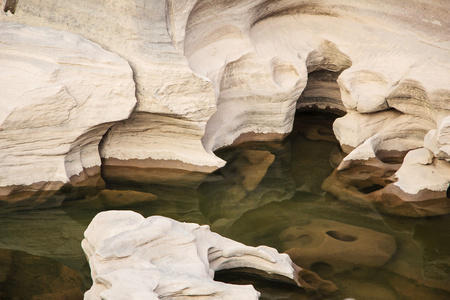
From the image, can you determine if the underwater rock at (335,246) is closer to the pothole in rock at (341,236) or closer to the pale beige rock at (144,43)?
the pothole in rock at (341,236)

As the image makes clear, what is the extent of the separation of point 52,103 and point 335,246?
2933 millimetres

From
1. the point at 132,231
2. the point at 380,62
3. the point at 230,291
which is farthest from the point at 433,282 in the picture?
the point at 380,62

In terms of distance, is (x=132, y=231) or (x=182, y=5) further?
(x=182, y=5)

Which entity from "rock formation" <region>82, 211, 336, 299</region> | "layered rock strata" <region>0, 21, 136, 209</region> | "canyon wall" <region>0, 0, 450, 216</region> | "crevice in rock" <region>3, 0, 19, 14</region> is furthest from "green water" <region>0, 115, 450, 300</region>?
"crevice in rock" <region>3, 0, 19, 14</region>

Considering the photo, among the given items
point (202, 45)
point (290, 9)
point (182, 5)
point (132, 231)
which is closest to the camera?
point (132, 231)

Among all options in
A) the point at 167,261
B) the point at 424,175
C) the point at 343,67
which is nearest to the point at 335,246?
the point at 424,175

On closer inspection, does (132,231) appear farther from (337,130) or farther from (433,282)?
(337,130)

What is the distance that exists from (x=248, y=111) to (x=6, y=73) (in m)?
2.71

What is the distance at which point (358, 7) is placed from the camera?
23.5 ft

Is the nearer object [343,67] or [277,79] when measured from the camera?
[277,79]

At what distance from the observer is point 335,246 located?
5238 mm

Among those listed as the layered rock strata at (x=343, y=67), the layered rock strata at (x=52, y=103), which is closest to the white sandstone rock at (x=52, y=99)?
the layered rock strata at (x=52, y=103)

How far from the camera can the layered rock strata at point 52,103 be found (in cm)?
575

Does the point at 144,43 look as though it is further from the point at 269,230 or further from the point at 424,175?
the point at 424,175
